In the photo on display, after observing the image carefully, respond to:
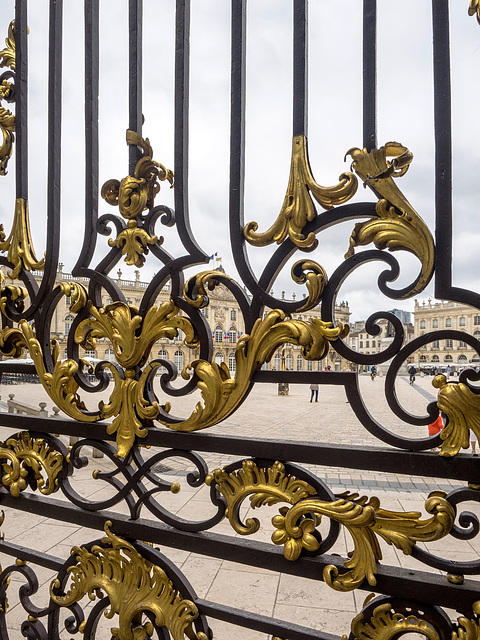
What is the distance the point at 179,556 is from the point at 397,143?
308 cm

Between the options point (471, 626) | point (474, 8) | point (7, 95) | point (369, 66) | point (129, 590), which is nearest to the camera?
point (471, 626)

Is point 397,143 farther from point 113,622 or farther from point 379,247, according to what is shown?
point 113,622

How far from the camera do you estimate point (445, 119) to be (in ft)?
3.17

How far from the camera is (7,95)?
1.63 meters

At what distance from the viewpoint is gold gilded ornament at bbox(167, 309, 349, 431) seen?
3.24 ft

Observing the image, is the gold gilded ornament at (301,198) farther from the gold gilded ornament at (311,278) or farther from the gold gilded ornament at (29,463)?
the gold gilded ornament at (29,463)

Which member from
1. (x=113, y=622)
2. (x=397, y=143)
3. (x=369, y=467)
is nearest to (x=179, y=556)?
(x=113, y=622)

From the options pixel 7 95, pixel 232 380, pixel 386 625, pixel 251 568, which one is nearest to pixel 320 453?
pixel 232 380

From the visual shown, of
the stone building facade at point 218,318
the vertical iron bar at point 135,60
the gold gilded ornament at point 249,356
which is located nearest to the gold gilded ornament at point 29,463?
the stone building facade at point 218,318

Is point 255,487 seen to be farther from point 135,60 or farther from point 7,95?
point 7,95

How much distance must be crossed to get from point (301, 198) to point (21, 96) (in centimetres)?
117

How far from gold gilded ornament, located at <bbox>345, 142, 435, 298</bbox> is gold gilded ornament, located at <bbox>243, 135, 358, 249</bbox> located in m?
0.05

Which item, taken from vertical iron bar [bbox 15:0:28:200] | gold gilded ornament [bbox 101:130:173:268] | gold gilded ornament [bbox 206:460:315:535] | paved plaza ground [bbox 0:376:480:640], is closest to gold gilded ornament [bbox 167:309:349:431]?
gold gilded ornament [bbox 206:460:315:535]

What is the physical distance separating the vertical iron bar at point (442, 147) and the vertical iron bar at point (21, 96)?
1321mm
